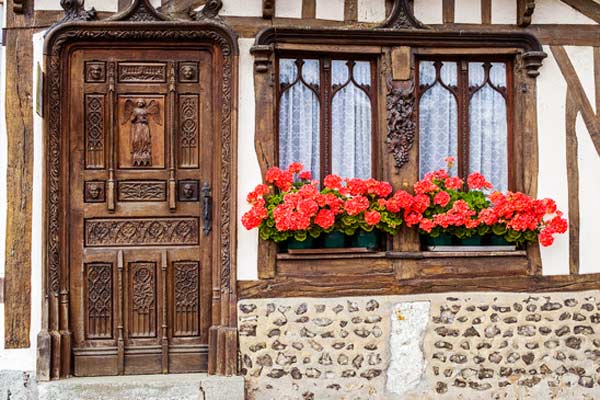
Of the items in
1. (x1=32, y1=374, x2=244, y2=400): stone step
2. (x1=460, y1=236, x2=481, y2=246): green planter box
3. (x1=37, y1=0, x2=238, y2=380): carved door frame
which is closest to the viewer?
(x1=32, y1=374, x2=244, y2=400): stone step

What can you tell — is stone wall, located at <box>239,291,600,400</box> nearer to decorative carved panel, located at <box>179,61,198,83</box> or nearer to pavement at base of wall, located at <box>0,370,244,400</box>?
pavement at base of wall, located at <box>0,370,244,400</box>

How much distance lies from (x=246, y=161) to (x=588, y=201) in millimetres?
2667

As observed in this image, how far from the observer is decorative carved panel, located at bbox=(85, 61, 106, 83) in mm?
4969

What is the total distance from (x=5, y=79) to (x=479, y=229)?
3.66 metres

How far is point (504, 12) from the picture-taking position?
5.20m

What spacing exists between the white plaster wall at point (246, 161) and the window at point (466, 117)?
1.32 m

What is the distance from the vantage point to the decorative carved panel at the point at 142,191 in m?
5.00

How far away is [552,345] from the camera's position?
509 centimetres

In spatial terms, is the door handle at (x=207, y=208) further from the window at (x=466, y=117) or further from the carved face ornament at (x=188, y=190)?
the window at (x=466, y=117)

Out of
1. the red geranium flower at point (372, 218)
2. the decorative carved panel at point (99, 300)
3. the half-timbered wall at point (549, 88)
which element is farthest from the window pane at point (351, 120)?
the decorative carved panel at point (99, 300)

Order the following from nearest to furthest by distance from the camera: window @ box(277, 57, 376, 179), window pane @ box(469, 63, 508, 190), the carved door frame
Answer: the carved door frame
window @ box(277, 57, 376, 179)
window pane @ box(469, 63, 508, 190)

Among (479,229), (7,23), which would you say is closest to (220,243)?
(479,229)

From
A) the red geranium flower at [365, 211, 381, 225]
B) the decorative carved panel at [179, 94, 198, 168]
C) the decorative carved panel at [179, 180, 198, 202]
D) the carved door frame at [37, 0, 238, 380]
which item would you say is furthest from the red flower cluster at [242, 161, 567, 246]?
the decorative carved panel at [179, 94, 198, 168]

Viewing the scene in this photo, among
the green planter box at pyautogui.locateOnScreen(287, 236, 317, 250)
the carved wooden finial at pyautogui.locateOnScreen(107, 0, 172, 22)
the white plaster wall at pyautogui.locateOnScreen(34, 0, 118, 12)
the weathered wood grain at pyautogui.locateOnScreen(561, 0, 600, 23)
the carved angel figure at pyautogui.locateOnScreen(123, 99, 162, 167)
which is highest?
the weathered wood grain at pyautogui.locateOnScreen(561, 0, 600, 23)
